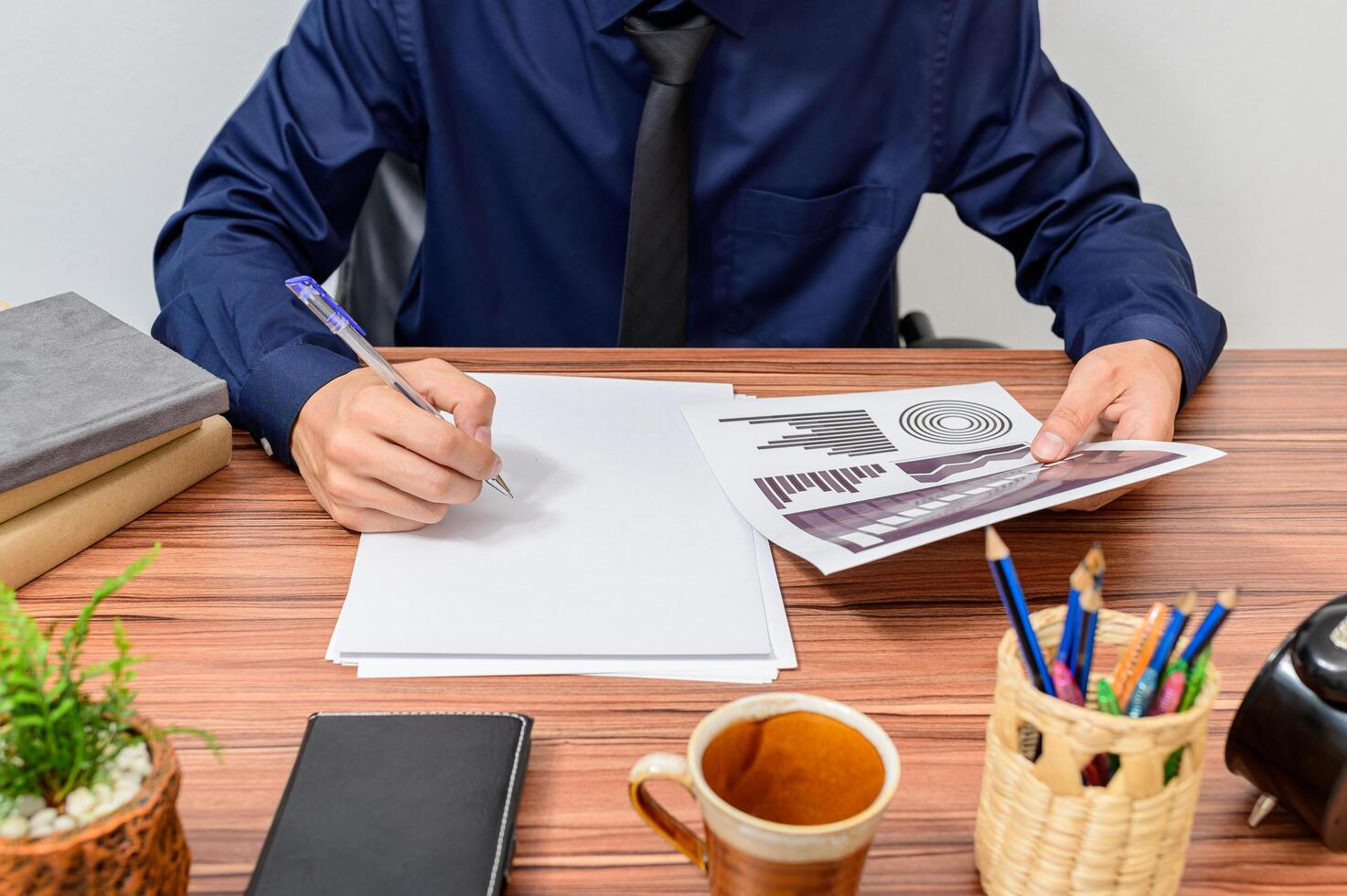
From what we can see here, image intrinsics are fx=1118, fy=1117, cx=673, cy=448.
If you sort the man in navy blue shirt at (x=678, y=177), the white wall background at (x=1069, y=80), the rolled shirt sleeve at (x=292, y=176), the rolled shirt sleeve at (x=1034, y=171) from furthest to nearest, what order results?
the white wall background at (x=1069, y=80) → the rolled shirt sleeve at (x=1034, y=171) → the man in navy blue shirt at (x=678, y=177) → the rolled shirt sleeve at (x=292, y=176)

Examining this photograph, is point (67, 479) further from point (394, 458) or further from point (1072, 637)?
point (1072, 637)

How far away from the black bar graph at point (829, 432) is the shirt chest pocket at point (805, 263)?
412mm

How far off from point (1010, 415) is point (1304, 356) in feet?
1.44

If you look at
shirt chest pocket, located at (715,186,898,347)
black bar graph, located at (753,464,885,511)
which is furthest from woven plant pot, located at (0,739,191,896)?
shirt chest pocket, located at (715,186,898,347)

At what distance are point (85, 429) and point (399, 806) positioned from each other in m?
0.41

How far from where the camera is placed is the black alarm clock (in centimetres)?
53

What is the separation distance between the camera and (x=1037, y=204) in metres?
1.37

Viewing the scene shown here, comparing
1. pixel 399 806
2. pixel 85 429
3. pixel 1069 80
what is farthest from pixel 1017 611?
pixel 1069 80

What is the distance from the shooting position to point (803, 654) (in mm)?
691

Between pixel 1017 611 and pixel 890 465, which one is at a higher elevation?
pixel 1017 611

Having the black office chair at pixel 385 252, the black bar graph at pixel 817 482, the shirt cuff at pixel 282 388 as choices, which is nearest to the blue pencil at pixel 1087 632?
the black bar graph at pixel 817 482

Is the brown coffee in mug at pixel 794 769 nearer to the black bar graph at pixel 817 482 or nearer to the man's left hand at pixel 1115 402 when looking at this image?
the black bar graph at pixel 817 482

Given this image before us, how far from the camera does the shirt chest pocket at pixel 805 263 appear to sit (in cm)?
133

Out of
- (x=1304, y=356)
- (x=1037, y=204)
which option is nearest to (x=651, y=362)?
(x=1037, y=204)
